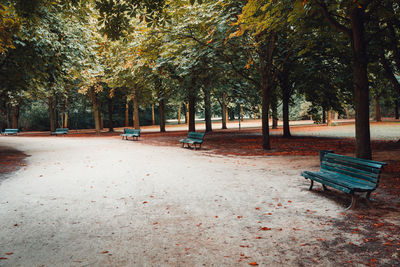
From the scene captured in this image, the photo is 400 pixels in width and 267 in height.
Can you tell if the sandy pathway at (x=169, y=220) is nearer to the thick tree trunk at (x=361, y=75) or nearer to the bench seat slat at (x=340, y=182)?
the bench seat slat at (x=340, y=182)

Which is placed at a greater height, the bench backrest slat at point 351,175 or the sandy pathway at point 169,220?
the bench backrest slat at point 351,175

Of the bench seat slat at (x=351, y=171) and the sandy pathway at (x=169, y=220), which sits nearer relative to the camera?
the sandy pathway at (x=169, y=220)

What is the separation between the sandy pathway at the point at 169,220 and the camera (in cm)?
330

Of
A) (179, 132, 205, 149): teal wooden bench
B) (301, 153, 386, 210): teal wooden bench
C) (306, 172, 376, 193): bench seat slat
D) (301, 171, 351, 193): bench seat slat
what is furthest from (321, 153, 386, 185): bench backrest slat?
(179, 132, 205, 149): teal wooden bench

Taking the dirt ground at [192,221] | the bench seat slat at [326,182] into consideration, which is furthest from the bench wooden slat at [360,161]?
the dirt ground at [192,221]

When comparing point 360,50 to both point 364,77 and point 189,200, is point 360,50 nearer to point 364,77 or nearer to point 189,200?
point 364,77

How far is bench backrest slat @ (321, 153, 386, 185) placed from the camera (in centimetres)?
465

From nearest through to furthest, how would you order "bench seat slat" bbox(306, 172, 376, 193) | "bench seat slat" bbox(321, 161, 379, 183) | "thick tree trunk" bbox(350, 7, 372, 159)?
"bench seat slat" bbox(306, 172, 376, 193)
"bench seat slat" bbox(321, 161, 379, 183)
"thick tree trunk" bbox(350, 7, 372, 159)

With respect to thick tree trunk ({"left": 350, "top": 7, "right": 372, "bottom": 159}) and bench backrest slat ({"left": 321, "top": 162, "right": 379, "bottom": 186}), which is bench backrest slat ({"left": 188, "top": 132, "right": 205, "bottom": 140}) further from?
bench backrest slat ({"left": 321, "top": 162, "right": 379, "bottom": 186})

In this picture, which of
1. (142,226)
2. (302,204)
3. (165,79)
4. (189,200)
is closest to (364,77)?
(302,204)

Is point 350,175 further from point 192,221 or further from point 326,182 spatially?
point 192,221

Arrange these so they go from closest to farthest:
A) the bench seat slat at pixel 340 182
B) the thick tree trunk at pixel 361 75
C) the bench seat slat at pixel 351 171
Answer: the bench seat slat at pixel 340 182 < the bench seat slat at pixel 351 171 < the thick tree trunk at pixel 361 75

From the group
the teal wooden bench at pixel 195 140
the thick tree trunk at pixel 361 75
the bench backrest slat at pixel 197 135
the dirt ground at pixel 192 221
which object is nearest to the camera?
the dirt ground at pixel 192 221

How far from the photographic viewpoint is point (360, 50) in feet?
23.5
